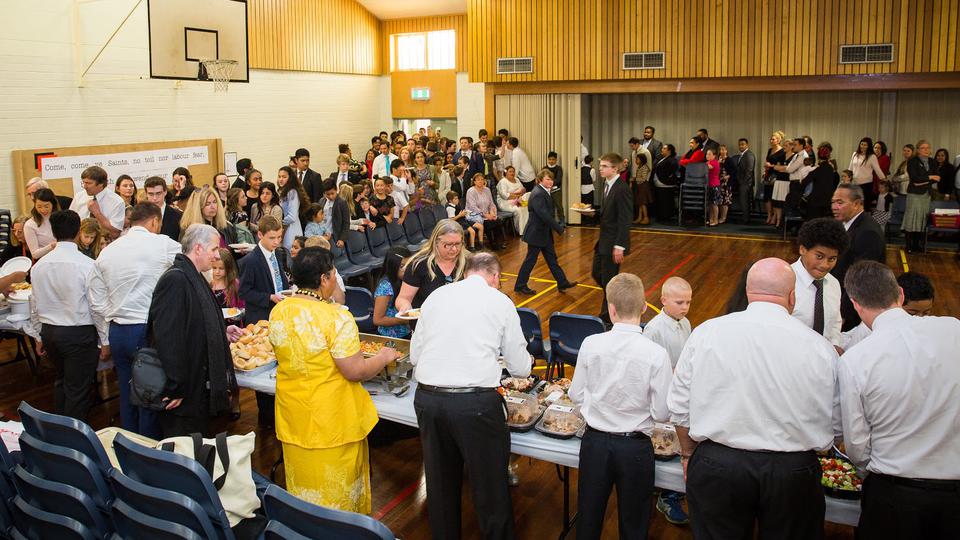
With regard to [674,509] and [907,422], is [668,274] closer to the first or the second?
[674,509]

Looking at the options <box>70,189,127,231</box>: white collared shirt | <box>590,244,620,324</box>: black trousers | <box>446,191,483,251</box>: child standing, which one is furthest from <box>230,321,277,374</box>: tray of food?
<box>446,191,483,251</box>: child standing

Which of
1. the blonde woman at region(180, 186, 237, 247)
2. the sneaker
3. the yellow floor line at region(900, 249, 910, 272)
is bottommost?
the sneaker

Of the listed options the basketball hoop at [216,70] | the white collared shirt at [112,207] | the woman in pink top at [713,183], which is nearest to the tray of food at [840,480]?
the white collared shirt at [112,207]

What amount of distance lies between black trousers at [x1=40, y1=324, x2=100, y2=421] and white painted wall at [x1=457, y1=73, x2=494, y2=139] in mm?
13769

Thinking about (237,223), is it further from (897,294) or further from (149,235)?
(897,294)

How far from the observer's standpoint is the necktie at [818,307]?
4.60 meters

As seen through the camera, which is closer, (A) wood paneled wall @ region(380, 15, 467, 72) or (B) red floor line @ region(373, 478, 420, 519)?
(B) red floor line @ region(373, 478, 420, 519)

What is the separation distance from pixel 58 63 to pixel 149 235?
8470 millimetres

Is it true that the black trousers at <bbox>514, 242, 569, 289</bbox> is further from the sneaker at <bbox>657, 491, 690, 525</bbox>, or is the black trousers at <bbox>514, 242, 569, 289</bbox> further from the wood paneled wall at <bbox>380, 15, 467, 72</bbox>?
the wood paneled wall at <bbox>380, 15, 467, 72</bbox>

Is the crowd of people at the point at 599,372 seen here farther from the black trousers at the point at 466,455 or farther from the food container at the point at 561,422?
the food container at the point at 561,422

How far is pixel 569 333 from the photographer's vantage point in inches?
241

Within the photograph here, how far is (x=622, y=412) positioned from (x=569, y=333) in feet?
8.55

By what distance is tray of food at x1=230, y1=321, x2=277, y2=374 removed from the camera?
506cm

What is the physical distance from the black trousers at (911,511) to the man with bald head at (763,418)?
24cm
